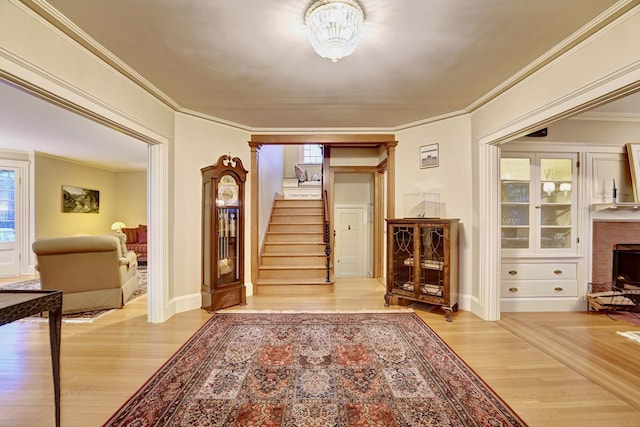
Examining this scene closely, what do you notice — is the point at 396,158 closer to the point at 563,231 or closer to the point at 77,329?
the point at 563,231

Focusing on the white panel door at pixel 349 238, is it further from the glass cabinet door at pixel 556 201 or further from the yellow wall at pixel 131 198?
the yellow wall at pixel 131 198

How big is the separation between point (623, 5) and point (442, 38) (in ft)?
3.21

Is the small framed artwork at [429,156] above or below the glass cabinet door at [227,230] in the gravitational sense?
above

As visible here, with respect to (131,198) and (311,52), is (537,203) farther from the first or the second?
(131,198)

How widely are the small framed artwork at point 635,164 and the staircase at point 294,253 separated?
4.04 meters

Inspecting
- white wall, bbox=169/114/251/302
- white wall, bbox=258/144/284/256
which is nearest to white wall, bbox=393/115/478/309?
white wall, bbox=258/144/284/256

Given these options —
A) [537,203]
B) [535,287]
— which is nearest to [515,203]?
[537,203]

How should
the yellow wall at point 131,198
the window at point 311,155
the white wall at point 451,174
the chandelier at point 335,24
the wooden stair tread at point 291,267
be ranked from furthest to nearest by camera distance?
the window at point 311,155
the yellow wall at point 131,198
the wooden stair tread at point 291,267
the white wall at point 451,174
the chandelier at point 335,24

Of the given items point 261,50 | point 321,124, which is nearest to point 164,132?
point 261,50

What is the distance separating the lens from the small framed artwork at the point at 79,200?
644 centimetres

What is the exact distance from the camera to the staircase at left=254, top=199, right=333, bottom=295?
13.9 feet

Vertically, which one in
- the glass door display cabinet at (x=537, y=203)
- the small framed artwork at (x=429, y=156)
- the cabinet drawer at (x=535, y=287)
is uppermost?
the small framed artwork at (x=429, y=156)

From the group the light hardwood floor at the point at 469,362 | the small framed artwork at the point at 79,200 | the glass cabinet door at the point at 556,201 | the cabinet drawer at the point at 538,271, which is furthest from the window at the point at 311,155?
the cabinet drawer at the point at 538,271

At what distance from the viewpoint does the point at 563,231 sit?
3553 millimetres
